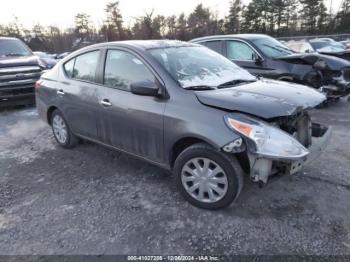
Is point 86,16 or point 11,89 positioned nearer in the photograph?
point 11,89

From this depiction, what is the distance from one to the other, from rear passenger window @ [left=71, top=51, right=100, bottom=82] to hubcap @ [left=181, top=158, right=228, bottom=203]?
1.85 m

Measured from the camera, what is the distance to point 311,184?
11.5 feet

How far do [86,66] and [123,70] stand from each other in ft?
2.70

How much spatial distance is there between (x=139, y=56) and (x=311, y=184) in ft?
8.11

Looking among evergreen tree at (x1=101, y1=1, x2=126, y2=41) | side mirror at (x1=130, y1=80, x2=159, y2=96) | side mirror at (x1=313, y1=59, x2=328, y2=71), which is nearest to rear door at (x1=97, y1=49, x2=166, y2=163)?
side mirror at (x1=130, y1=80, x2=159, y2=96)

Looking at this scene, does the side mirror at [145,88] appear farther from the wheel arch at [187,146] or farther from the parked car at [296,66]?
the parked car at [296,66]

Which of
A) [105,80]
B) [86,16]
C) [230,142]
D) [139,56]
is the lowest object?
[230,142]

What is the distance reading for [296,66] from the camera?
6309 millimetres

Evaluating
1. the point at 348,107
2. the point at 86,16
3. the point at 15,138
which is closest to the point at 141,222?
the point at 15,138

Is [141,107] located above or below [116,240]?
above

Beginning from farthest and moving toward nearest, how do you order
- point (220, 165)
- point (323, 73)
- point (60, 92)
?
point (323, 73) → point (60, 92) → point (220, 165)

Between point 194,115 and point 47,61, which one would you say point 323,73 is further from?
point 47,61

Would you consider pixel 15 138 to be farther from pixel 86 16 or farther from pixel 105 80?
pixel 86 16

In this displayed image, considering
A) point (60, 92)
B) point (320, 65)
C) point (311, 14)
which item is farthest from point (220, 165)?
point (311, 14)
